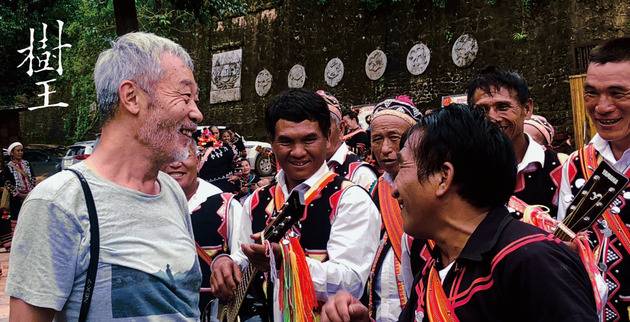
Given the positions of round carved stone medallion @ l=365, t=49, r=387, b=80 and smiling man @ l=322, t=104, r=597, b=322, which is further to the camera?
round carved stone medallion @ l=365, t=49, r=387, b=80

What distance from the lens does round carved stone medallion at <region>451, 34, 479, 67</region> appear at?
689 inches

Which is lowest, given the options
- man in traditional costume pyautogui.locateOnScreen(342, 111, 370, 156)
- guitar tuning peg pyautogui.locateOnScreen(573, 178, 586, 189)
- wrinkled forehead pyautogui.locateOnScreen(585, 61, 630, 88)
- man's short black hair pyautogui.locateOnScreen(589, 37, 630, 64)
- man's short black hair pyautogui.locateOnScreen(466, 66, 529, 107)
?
man in traditional costume pyautogui.locateOnScreen(342, 111, 370, 156)

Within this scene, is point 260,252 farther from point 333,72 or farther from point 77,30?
point 77,30

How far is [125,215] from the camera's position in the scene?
2.35 meters

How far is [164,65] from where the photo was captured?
8.38ft

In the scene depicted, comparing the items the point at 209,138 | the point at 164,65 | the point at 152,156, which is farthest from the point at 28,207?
the point at 209,138

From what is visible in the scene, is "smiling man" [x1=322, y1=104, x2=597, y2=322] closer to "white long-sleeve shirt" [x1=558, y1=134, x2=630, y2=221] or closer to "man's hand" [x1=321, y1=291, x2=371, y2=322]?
"man's hand" [x1=321, y1=291, x2=371, y2=322]

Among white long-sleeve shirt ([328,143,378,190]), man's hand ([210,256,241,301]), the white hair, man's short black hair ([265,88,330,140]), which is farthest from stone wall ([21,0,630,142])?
the white hair

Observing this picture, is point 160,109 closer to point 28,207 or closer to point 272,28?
point 28,207

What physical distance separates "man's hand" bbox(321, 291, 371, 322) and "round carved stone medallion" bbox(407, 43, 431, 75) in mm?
16666

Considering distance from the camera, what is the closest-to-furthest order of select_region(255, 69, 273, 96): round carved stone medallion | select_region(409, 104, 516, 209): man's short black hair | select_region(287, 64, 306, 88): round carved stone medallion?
1. select_region(409, 104, 516, 209): man's short black hair
2. select_region(287, 64, 306, 88): round carved stone medallion
3. select_region(255, 69, 273, 96): round carved stone medallion

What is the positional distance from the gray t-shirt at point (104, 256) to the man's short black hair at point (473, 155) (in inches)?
35.0

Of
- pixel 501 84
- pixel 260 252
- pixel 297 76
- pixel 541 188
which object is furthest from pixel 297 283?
pixel 297 76

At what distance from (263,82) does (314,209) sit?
20761mm
